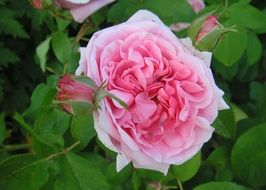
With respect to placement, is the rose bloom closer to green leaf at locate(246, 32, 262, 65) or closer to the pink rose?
the pink rose

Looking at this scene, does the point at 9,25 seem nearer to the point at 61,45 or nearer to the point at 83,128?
the point at 61,45

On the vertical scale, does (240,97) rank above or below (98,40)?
below

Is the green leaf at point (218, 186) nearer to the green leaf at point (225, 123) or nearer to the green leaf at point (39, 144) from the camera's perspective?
the green leaf at point (225, 123)

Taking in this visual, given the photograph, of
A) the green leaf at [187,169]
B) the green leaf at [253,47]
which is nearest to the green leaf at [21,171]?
the green leaf at [187,169]

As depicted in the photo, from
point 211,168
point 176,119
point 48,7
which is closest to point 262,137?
point 211,168

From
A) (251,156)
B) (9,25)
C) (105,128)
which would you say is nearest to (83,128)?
(105,128)

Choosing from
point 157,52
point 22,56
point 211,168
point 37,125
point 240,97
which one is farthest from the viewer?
Result: point 22,56

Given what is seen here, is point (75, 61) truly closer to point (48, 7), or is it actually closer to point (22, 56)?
point (48, 7)
